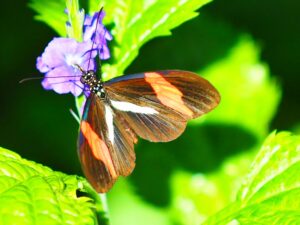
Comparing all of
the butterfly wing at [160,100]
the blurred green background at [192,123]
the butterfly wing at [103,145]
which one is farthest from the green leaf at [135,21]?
the blurred green background at [192,123]

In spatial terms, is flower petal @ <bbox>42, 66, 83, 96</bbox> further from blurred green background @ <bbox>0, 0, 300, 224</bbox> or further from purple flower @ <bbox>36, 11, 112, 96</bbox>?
blurred green background @ <bbox>0, 0, 300, 224</bbox>

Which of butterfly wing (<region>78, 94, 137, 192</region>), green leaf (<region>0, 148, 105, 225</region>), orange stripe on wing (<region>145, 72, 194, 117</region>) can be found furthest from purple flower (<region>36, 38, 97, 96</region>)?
green leaf (<region>0, 148, 105, 225</region>)

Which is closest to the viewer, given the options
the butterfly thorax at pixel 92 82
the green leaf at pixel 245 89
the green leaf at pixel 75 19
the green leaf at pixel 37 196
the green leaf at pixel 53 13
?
the green leaf at pixel 37 196

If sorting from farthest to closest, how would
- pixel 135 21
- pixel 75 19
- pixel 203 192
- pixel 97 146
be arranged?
pixel 203 192 → pixel 135 21 → pixel 97 146 → pixel 75 19

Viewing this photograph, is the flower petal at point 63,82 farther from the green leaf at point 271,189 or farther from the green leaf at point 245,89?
the green leaf at point 245,89

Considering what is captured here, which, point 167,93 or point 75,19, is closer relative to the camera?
point 75,19

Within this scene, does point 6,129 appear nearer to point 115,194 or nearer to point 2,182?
point 115,194

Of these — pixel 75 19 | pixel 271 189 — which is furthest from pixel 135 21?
pixel 271 189

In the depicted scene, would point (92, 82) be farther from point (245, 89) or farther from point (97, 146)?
point (245, 89)
